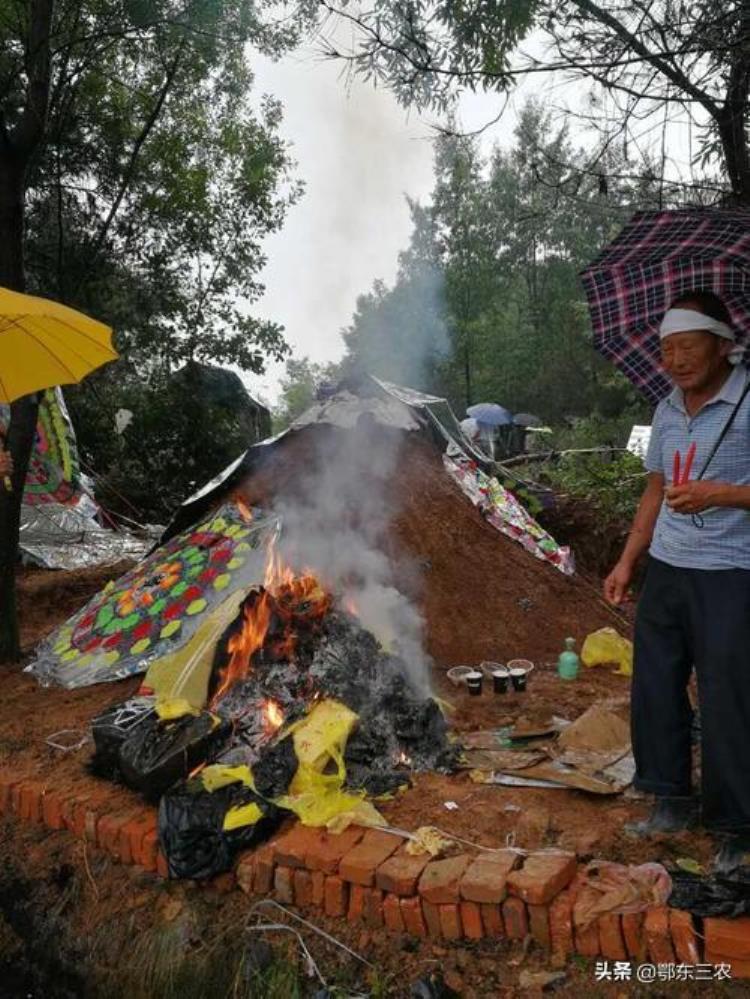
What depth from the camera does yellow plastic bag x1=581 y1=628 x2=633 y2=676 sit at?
5.07 m

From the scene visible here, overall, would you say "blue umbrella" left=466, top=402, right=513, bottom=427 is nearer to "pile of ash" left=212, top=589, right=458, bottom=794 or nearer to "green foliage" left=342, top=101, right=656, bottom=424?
"green foliage" left=342, top=101, right=656, bottom=424

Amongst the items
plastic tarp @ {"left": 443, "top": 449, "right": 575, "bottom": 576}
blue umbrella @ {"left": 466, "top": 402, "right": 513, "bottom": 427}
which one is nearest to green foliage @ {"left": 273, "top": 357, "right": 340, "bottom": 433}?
blue umbrella @ {"left": 466, "top": 402, "right": 513, "bottom": 427}

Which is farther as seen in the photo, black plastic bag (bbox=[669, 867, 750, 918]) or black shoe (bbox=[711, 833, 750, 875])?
black shoe (bbox=[711, 833, 750, 875])

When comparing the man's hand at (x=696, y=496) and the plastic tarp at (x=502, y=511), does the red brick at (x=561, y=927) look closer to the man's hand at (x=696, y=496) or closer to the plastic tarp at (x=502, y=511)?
the man's hand at (x=696, y=496)

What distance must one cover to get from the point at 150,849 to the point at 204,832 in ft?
1.03

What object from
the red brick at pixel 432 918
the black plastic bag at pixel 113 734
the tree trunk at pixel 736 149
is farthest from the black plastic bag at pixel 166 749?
the tree trunk at pixel 736 149

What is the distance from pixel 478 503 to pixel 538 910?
447 centimetres

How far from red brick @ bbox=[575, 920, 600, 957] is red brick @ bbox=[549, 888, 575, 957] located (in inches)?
1.1

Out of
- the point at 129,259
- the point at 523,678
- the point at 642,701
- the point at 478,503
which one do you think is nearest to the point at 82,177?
the point at 129,259

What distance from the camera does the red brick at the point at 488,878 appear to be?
93.3 inches

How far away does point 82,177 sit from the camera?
1102 cm

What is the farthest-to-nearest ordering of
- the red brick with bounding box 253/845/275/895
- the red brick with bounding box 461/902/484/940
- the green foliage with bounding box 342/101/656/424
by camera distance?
1. the green foliage with bounding box 342/101/656/424
2. the red brick with bounding box 253/845/275/895
3. the red brick with bounding box 461/902/484/940

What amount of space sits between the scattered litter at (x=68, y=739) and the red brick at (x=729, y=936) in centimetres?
316

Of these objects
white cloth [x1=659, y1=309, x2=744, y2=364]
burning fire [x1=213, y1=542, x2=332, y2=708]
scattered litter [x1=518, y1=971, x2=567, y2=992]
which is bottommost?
scattered litter [x1=518, y1=971, x2=567, y2=992]
